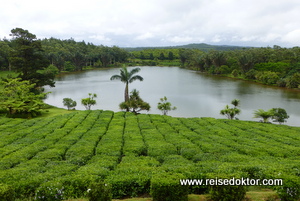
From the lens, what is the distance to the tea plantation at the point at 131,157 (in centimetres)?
734

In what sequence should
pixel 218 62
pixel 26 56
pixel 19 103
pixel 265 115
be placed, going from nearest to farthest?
pixel 19 103
pixel 265 115
pixel 26 56
pixel 218 62

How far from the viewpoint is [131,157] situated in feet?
39.4

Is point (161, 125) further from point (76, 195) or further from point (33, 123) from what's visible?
point (76, 195)

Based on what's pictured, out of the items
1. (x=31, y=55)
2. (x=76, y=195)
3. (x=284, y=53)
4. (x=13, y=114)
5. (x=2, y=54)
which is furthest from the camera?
(x=284, y=53)

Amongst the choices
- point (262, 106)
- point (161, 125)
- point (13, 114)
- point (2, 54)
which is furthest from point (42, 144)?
point (2, 54)

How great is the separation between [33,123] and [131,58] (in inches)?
5355

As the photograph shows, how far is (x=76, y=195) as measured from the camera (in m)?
7.35

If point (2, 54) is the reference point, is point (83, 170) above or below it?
below

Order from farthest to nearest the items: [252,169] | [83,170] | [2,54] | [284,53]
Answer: [284,53]
[2,54]
[83,170]
[252,169]

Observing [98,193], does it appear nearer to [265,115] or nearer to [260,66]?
[265,115]

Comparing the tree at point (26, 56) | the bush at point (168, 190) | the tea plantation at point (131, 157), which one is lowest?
the tea plantation at point (131, 157)

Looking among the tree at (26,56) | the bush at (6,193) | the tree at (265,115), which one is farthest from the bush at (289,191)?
the tree at (26,56)

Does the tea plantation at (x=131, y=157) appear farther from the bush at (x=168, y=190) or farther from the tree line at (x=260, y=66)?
the tree line at (x=260, y=66)

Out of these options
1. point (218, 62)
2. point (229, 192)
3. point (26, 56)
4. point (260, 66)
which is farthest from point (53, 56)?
point (229, 192)
